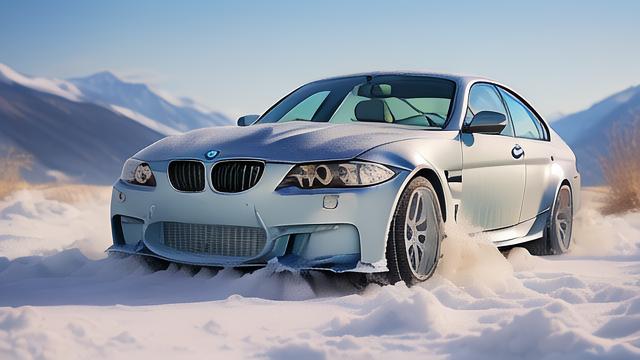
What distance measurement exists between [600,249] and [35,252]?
15.8ft

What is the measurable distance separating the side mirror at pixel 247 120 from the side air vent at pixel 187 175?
5.28ft

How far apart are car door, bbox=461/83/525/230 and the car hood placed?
1.72ft

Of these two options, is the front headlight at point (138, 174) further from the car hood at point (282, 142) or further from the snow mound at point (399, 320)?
the snow mound at point (399, 320)

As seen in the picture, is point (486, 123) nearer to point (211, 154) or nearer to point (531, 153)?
point (531, 153)

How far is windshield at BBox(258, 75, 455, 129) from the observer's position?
6.11 m

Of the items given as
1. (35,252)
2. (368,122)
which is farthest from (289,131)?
(35,252)

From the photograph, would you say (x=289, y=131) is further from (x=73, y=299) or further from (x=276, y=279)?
(x=73, y=299)

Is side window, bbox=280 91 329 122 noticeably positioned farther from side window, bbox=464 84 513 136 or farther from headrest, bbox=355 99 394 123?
side window, bbox=464 84 513 136

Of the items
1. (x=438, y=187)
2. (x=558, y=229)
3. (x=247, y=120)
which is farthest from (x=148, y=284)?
(x=558, y=229)

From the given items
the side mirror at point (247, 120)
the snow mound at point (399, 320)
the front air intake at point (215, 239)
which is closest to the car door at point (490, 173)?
the front air intake at point (215, 239)

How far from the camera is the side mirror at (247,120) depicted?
6793 millimetres

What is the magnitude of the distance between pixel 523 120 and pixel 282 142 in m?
2.91

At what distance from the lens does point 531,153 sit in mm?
6973

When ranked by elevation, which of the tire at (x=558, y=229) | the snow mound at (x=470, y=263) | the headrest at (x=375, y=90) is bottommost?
the tire at (x=558, y=229)
